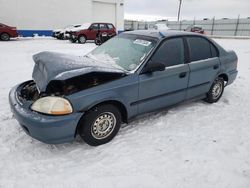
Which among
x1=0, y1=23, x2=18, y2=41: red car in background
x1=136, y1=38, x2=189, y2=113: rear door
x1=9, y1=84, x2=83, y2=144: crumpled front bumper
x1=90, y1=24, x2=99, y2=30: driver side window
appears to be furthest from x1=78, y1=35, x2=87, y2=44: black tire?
x1=9, y1=84, x2=83, y2=144: crumpled front bumper

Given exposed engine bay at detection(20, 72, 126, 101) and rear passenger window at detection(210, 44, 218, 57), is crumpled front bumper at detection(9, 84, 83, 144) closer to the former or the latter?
exposed engine bay at detection(20, 72, 126, 101)

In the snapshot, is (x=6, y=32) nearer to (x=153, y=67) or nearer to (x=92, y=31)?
(x=92, y=31)

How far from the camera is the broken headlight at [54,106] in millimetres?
2703

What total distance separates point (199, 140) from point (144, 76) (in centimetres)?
120

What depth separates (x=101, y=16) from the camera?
82.8 feet

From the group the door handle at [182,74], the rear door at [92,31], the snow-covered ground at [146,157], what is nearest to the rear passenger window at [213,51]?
the door handle at [182,74]

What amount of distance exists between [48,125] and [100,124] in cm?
70

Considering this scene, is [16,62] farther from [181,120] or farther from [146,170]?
[146,170]

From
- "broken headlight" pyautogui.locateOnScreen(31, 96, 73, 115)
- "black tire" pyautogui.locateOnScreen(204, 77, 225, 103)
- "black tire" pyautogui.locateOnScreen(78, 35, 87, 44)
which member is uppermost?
"broken headlight" pyautogui.locateOnScreen(31, 96, 73, 115)

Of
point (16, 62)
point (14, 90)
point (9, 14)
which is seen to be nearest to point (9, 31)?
point (9, 14)

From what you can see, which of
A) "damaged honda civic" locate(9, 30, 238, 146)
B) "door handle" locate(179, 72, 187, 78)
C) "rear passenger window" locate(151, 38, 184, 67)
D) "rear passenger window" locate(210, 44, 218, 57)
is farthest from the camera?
"rear passenger window" locate(210, 44, 218, 57)

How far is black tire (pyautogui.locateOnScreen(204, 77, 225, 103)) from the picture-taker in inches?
183

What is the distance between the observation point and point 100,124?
3.09 metres

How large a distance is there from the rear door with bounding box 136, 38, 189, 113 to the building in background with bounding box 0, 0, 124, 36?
20178mm
